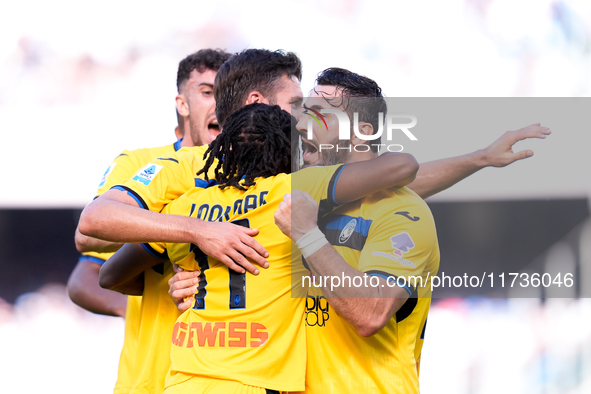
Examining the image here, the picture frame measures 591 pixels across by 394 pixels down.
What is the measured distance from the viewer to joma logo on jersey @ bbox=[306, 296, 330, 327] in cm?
184

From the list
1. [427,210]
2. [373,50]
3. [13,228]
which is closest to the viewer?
[427,210]

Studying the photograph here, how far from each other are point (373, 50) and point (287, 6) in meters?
1.26

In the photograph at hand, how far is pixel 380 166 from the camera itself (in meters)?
1.73

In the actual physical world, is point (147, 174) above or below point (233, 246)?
above

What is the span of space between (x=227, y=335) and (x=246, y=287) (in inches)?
6.0

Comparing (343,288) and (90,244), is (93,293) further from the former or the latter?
(343,288)

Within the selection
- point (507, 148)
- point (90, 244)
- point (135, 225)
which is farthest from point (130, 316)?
point (507, 148)

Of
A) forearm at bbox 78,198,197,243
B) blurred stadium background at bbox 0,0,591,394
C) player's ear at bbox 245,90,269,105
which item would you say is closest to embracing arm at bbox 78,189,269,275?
forearm at bbox 78,198,197,243

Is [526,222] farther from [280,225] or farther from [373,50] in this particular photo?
[373,50]

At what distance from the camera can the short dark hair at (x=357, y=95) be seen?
2.11m

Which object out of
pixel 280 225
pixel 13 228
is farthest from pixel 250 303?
pixel 13 228

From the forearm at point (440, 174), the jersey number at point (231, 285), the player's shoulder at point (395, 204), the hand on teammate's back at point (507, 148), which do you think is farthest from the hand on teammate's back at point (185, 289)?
the hand on teammate's back at point (507, 148)

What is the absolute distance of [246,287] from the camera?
175 cm

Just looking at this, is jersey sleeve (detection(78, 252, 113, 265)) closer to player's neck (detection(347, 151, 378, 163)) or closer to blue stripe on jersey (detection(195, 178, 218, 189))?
blue stripe on jersey (detection(195, 178, 218, 189))
